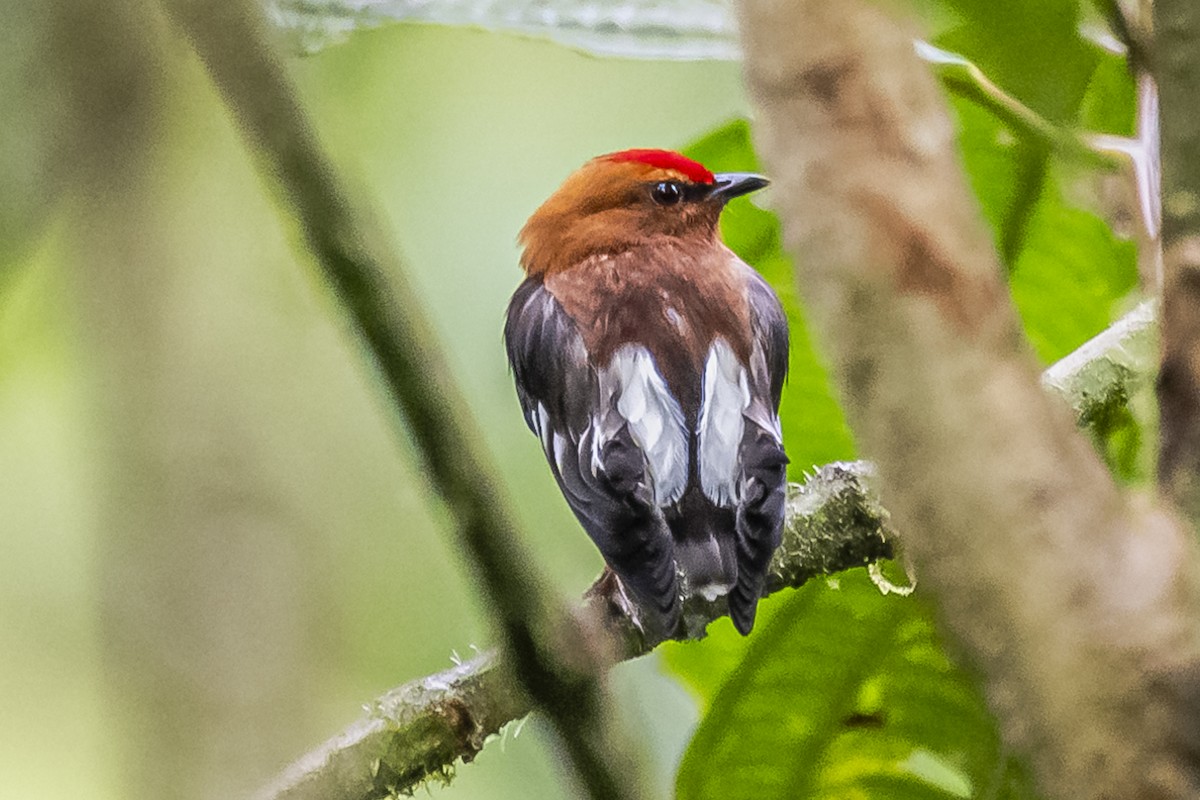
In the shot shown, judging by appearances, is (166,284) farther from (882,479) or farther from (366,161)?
(366,161)

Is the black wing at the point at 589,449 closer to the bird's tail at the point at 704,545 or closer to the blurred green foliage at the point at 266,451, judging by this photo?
the bird's tail at the point at 704,545

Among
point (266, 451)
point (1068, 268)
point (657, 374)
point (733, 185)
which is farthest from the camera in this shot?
→ point (266, 451)

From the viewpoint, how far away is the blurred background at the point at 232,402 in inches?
79.1

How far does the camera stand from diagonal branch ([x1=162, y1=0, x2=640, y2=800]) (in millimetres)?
554

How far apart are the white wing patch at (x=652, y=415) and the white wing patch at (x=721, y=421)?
1.3 inches

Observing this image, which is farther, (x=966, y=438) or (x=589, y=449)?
(x=589, y=449)

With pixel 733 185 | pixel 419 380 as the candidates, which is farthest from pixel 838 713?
pixel 419 380

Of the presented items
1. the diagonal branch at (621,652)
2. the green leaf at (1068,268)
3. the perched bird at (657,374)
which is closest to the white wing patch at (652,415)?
the perched bird at (657,374)

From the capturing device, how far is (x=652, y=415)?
84.2 inches

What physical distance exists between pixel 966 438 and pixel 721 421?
1.61 metres

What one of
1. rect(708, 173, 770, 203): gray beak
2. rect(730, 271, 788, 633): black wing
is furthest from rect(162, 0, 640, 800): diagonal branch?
rect(708, 173, 770, 203): gray beak

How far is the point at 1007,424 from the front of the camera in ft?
1.57

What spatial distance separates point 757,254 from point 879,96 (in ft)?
7.03

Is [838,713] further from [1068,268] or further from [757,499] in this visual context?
[1068,268]
